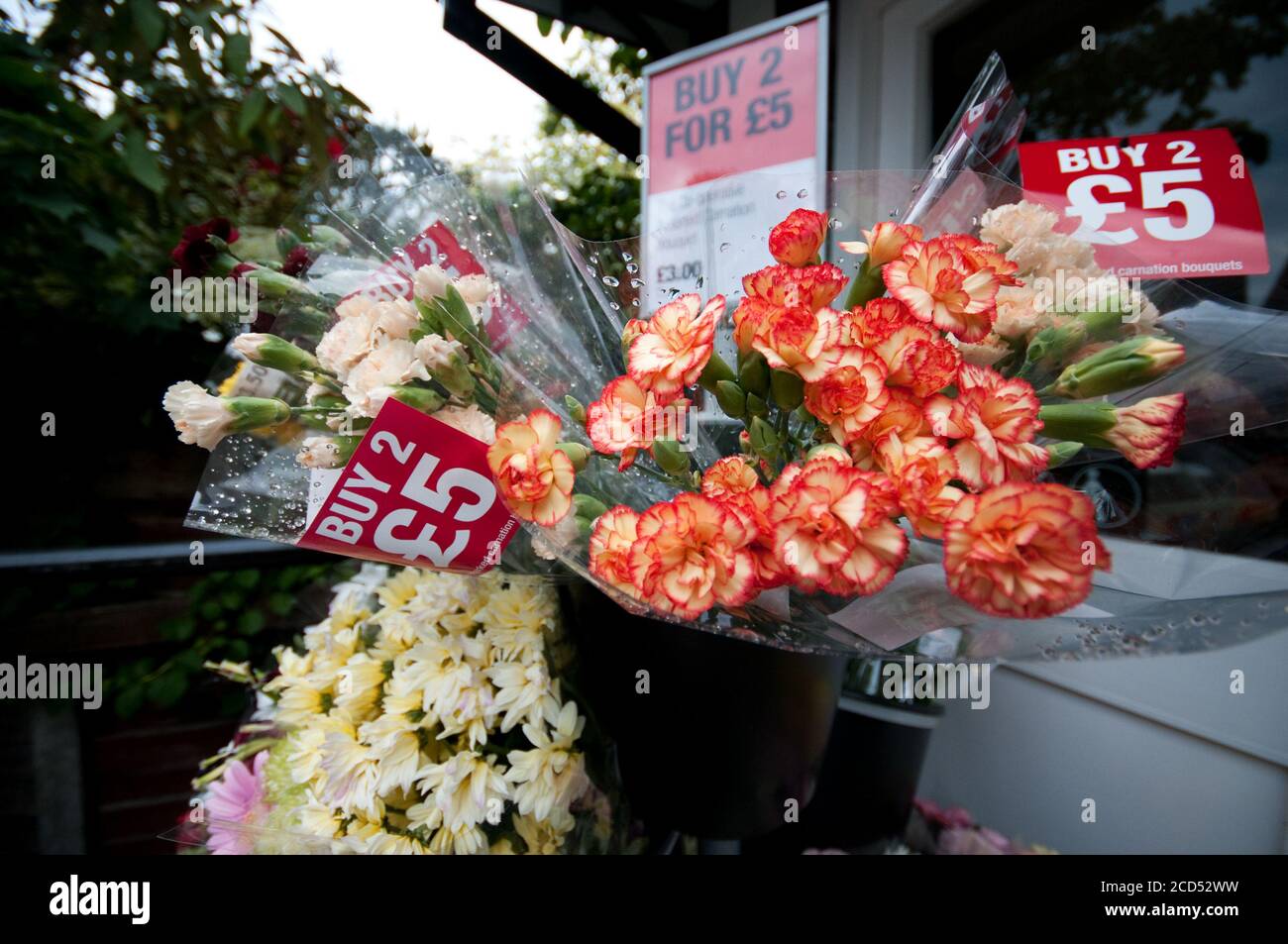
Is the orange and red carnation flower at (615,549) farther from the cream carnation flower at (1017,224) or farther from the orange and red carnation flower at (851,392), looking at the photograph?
the cream carnation flower at (1017,224)

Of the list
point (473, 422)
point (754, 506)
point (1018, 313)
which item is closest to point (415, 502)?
point (473, 422)

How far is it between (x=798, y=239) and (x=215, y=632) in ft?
8.09

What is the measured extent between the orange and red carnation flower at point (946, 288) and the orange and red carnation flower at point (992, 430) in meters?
0.05

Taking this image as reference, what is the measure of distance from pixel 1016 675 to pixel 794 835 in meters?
0.85

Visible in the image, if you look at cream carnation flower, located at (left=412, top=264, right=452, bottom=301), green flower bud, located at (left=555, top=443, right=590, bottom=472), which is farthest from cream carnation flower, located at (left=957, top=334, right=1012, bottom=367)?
cream carnation flower, located at (left=412, top=264, right=452, bottom=301)

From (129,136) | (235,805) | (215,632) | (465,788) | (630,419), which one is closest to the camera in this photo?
(630,419)

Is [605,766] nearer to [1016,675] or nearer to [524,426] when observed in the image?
[524,426]

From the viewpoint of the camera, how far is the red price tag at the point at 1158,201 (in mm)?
630

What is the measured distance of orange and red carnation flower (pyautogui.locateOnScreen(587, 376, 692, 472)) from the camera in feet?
1.67

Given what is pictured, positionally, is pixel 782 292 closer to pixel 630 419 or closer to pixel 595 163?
pixel 630 419

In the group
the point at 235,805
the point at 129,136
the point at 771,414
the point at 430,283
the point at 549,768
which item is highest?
the point at 129,136

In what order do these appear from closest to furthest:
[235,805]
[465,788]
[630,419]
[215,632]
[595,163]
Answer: [630,419] < [465,788] < [235,805] < [215,632] < [595,163]

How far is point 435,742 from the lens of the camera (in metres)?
0.64
